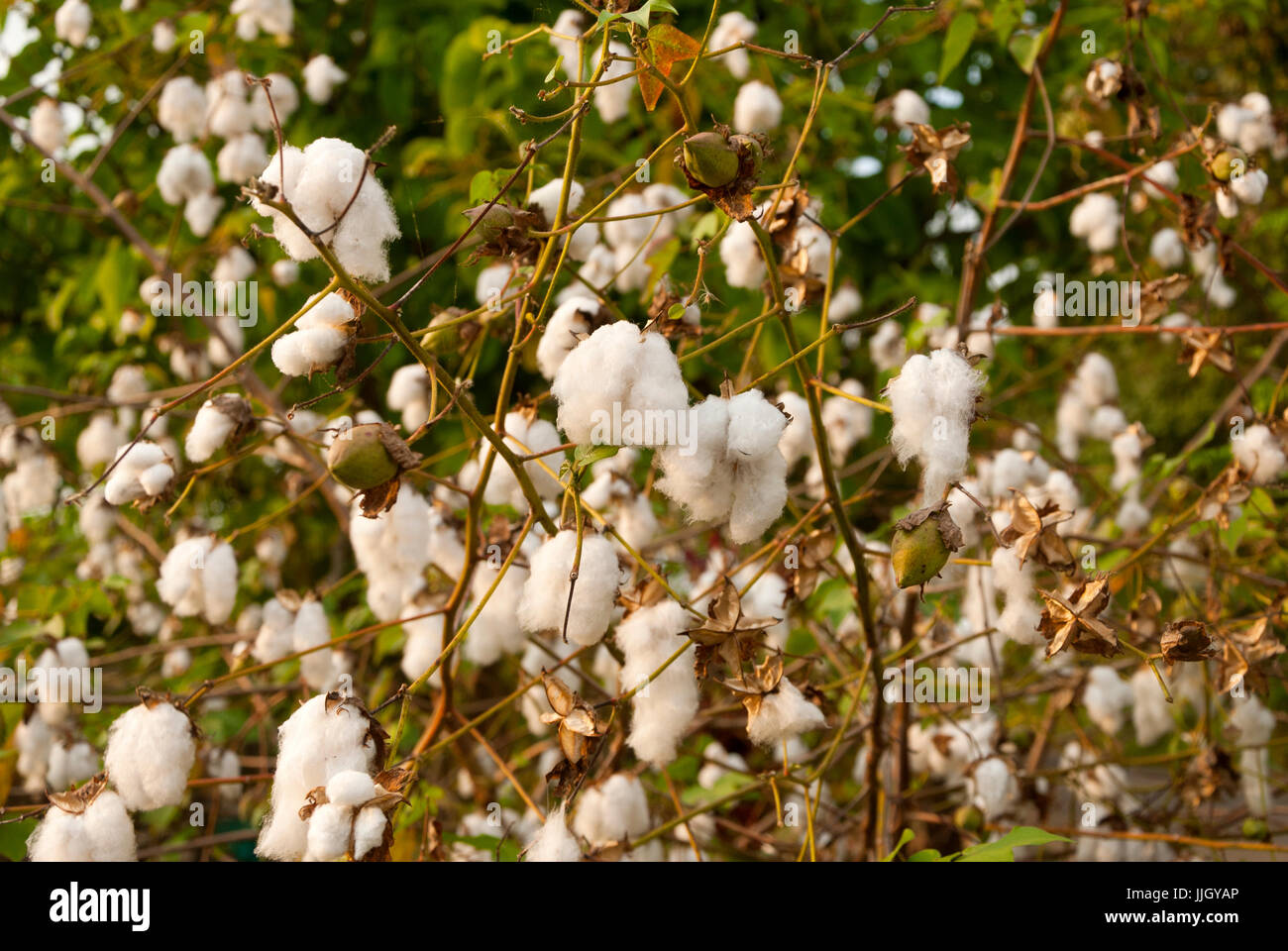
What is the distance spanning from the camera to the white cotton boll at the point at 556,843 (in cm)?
88

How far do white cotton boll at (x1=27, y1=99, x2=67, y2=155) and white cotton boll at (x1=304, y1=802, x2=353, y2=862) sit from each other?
69.5 inches

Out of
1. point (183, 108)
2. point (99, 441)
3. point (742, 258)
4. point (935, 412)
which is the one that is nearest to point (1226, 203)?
point (742, 258)

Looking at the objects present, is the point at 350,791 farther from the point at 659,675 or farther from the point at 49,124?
the point at 49,124

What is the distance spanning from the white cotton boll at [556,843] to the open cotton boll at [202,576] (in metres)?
0.59

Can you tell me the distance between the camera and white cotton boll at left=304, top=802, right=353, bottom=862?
695 mm

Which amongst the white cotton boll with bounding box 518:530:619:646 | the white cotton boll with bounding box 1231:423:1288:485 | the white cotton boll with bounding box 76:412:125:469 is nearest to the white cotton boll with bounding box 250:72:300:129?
the white cotton boll with bounding box 76:412:125:469

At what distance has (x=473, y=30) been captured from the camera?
6.33ft

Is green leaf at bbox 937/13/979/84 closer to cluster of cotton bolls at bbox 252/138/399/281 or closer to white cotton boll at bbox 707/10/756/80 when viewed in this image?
white cotton boll at bbox 707/10/756/80

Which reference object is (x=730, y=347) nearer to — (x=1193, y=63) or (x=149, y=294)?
(x=149, y=294)

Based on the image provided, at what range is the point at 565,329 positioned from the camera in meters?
0.99

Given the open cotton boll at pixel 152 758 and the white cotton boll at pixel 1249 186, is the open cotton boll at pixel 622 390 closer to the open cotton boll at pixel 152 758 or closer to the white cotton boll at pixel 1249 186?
the open cotton boll at pixel 152 758

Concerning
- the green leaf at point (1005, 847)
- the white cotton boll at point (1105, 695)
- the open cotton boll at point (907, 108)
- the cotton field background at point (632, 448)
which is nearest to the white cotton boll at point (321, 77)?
the cotton field background at point (632, 448)
